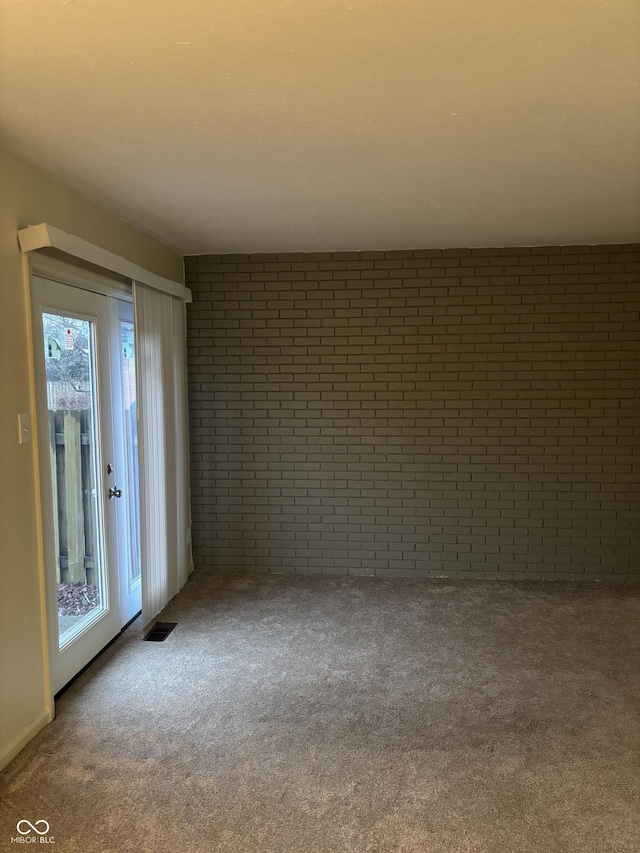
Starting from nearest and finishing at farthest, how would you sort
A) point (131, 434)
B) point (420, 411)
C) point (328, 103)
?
point (328, 103) < point (131, 434) < point (420, 411)

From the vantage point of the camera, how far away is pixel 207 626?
12.5 feet

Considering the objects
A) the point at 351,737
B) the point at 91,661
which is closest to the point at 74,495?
the point at 91,661

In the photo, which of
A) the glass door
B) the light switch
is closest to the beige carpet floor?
the glass door

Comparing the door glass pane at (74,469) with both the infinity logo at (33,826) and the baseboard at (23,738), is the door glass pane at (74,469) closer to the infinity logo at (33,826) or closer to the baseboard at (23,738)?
the baseboard at (23,738)

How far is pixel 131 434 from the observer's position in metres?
3.91

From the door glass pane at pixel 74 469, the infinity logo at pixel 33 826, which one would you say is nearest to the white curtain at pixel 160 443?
the door glass pane at pixel 74 469

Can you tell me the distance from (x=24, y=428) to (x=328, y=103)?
6.04 ft

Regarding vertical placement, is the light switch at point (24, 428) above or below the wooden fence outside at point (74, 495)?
above

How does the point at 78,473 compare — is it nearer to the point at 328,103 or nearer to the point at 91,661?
the point at 91,661

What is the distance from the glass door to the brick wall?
4.29ft

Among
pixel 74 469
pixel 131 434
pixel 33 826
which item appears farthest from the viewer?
pixel 131 434

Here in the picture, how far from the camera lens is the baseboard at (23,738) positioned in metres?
2.40

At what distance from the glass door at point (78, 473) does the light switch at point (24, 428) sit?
0.10m

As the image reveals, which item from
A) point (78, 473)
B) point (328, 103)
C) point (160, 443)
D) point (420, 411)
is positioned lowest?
point (78, 473)
